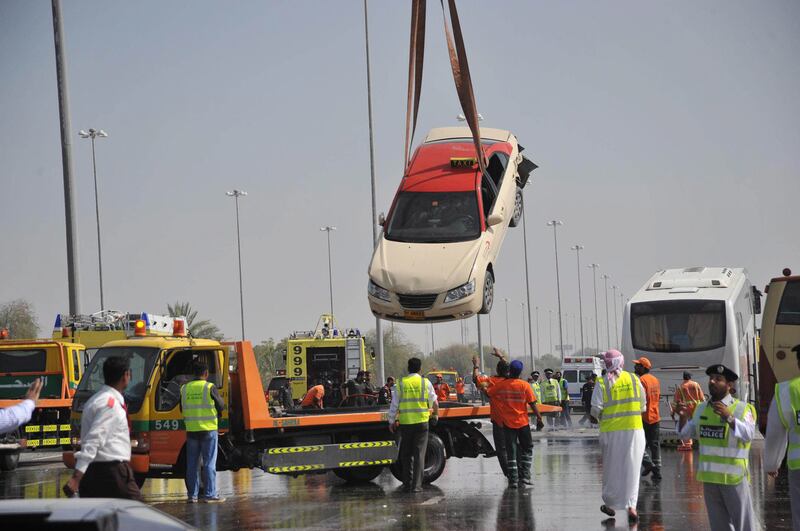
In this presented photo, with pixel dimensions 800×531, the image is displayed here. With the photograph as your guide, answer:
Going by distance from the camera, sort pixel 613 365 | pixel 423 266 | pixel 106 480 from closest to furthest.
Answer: pixel 106 480
pixel 613 365
pixel 423 266

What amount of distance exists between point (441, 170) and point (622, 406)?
10111mm

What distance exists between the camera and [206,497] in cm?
1471

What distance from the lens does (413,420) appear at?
50.6ft

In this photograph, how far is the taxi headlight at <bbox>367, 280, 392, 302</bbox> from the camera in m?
20.0

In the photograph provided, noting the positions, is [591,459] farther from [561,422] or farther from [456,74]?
[561,422]

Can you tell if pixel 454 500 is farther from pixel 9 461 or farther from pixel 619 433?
pixel 9 461

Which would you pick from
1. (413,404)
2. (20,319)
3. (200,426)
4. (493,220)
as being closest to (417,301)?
(493,220)

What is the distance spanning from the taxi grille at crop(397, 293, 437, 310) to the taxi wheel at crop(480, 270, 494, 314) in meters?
1.17

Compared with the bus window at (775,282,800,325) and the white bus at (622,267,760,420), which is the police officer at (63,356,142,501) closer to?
the bus window at (775,282,800,325)

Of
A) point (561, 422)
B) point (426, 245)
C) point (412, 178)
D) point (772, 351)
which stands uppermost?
point (412, 178)

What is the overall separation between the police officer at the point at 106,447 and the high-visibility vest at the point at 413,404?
6.86 m

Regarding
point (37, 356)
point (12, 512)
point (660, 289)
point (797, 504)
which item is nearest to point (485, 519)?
point (797, 504)

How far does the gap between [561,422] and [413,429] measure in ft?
67.7

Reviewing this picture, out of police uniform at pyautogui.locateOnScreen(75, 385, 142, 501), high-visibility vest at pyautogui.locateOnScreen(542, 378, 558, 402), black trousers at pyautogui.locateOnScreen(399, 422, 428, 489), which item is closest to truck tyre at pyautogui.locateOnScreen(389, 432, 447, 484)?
black trousers at pyautogui.locateOnScreen(399, 422, 428, 489)
